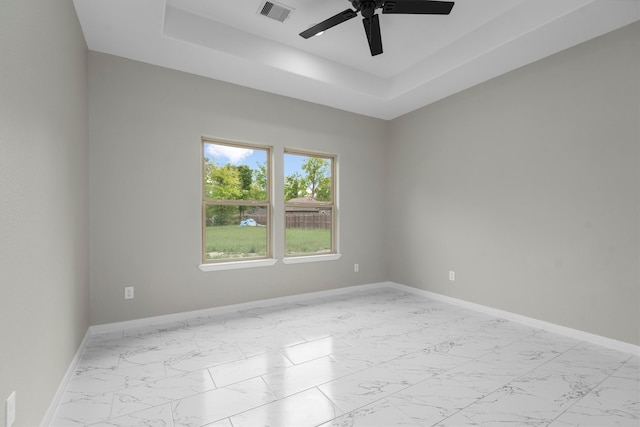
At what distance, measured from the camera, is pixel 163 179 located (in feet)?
11.2

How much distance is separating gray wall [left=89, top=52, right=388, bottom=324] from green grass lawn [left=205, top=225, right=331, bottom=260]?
0.21 m

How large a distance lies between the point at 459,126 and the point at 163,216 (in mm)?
3866

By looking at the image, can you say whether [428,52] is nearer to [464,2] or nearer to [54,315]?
[464,2]

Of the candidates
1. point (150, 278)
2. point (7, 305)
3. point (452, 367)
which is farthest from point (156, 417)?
point (452, 367)

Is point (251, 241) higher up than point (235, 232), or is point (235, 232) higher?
point (235, 232)

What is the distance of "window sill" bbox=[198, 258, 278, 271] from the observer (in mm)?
3667

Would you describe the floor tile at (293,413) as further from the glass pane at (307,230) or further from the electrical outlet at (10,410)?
the glass pane at (307,230)

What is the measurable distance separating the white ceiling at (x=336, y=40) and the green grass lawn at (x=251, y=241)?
73.5 inches

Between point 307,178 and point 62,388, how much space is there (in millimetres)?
3448

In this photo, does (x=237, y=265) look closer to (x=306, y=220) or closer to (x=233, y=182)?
(x=233, y=182)

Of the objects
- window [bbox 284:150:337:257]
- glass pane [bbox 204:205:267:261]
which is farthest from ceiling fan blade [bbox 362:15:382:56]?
glass pane [bbox 204:205:267:261]

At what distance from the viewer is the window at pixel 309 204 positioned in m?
4.45

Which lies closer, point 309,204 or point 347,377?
point 347,377

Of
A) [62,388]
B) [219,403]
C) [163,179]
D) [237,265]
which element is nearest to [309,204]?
[237,265]
